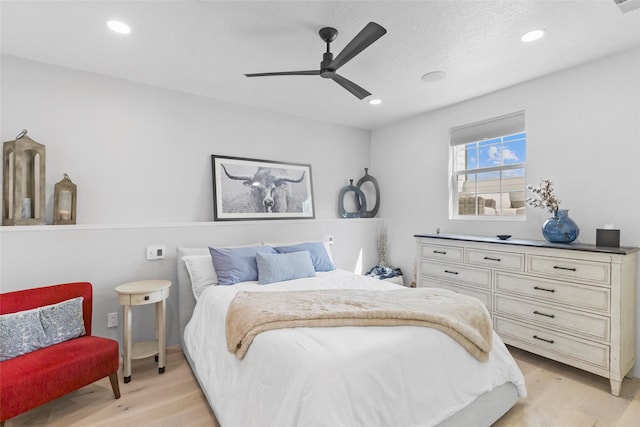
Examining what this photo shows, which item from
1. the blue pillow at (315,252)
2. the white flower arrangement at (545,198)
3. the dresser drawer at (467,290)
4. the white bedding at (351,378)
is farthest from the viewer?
the blue pillow at (315,252)

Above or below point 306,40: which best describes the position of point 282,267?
below

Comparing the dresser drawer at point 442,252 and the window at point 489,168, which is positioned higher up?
the window at point 489,168

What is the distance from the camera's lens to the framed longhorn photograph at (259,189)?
3393 mm

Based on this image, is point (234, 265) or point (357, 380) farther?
point (234, 265)

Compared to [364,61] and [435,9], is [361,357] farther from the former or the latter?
[364,61]

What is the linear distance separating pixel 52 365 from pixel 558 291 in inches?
139

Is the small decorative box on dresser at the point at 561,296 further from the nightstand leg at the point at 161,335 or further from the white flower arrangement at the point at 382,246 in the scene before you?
the nightstand leg at the point at 161,335

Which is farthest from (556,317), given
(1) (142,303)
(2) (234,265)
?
(1) (142,303)

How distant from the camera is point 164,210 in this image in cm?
310

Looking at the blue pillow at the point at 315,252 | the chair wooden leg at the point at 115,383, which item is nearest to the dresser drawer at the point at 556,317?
the blue pillow at the point at 315,252

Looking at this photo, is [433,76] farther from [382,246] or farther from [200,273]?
[200,273]

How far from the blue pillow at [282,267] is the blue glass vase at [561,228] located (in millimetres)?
2085

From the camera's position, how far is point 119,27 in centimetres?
210

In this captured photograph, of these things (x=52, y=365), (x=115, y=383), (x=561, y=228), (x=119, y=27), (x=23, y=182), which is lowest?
(x=115, y=383)
